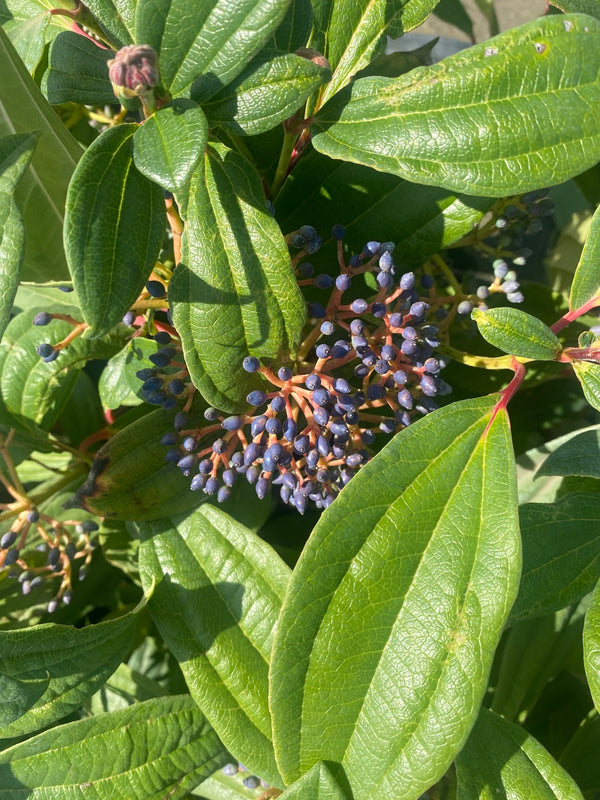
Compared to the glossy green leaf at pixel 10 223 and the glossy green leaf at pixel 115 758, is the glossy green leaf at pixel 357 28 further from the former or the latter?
the glossy green leaf at pixel 115 758

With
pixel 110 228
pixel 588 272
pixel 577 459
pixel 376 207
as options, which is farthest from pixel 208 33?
pixel 577 459

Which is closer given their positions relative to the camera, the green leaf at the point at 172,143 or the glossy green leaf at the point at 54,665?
the green leaf at the point at 172,143

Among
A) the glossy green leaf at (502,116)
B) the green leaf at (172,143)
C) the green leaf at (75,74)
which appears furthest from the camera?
the green leaf at (75,74)

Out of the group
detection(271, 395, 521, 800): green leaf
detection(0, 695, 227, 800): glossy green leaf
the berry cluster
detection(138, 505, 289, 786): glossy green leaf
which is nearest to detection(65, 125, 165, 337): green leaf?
the berry cluster

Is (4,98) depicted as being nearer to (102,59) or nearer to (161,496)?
(102,59)

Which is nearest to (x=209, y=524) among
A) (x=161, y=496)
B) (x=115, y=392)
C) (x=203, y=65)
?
(x=161, y=496)

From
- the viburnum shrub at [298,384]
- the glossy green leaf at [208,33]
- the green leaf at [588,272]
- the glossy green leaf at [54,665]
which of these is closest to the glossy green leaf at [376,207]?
the viburnum shrub at [298,384]

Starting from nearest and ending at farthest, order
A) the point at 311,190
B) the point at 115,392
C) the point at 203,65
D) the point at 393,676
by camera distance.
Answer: the point at 203,65
the point at 393,676
the point at 311,190
the point at 115,392
